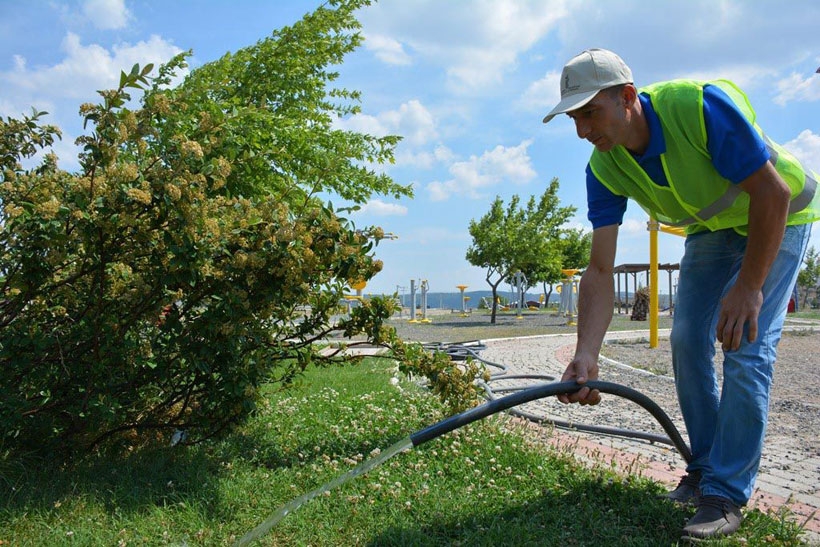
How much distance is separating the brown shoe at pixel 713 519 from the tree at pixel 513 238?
2078 cm

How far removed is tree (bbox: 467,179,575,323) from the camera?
24.7 m

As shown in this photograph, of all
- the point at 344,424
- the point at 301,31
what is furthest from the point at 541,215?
the point at 344,424

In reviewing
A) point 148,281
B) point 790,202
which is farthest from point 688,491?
point 148,281

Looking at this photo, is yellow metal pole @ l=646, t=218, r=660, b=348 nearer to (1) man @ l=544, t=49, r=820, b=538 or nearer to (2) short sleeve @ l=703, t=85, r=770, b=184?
(1) man @ l=544, t=49, r=820, b=538

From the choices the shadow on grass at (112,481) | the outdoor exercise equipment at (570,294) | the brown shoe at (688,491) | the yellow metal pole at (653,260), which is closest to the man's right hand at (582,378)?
the brown shoe at (688,491)

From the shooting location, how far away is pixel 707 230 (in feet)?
9.59

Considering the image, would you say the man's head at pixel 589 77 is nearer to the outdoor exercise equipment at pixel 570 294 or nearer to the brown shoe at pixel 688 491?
the brown shoe at pixel 688 491

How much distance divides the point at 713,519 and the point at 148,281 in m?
2.44

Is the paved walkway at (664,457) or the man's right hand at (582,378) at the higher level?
the man's right hand at (582,378)

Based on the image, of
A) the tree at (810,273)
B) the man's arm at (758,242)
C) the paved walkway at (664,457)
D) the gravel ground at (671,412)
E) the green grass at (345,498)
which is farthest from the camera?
the tree at (810,273)

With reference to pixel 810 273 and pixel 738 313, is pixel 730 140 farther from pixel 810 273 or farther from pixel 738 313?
pixel 810 273

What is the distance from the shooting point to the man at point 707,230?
7.97 ft

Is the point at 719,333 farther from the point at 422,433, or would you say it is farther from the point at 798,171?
the point at 422,433

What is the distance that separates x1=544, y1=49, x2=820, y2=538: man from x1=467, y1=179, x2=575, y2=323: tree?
20.4 meters
